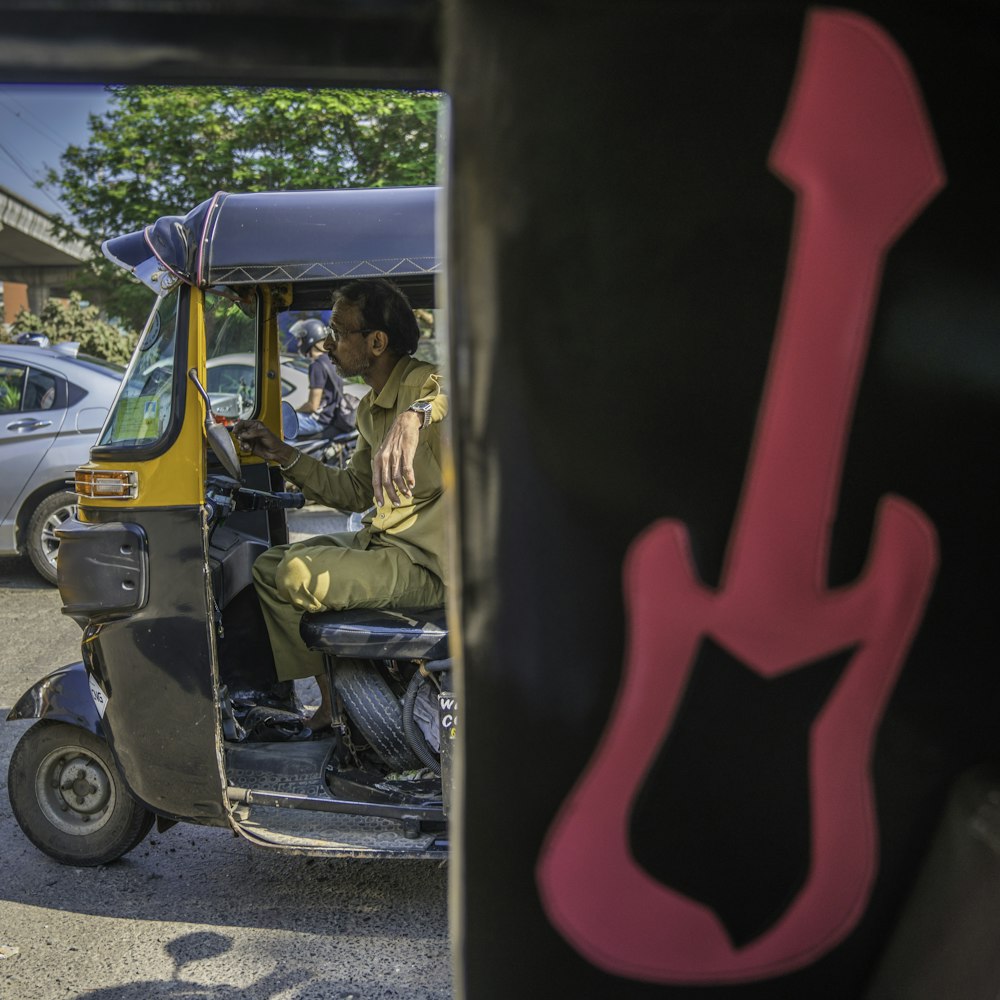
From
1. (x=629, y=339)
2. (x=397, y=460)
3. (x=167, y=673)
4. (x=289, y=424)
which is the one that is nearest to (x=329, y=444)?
(x=289, y=424)

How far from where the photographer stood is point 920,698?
1.31 m

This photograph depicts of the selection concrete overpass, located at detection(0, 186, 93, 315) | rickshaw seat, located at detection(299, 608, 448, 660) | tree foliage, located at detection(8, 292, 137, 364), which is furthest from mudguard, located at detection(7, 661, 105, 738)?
tree foliage, located at detection(8, 292, 137, 364)

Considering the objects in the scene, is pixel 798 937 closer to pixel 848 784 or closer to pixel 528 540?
pixel 848 784

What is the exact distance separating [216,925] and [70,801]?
0.77m

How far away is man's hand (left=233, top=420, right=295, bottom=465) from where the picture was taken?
3980mm

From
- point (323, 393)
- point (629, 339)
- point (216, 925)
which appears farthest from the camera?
point (323, 393)

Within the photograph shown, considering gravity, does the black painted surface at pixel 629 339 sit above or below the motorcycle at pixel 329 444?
above

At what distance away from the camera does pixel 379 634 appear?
11.9ft

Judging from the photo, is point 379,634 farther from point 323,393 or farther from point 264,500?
point 323,393

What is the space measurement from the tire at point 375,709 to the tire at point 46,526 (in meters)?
4.95

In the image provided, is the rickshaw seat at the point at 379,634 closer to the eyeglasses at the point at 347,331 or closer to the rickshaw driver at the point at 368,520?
the rickshaw driver at the point at 368,520

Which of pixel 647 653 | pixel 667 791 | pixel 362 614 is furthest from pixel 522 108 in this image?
pixel 362 614

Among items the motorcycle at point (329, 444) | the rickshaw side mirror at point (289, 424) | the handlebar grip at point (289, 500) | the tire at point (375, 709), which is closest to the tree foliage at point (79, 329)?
the motorcycle at point (329, 444)

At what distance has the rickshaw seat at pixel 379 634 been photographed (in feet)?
11.8
